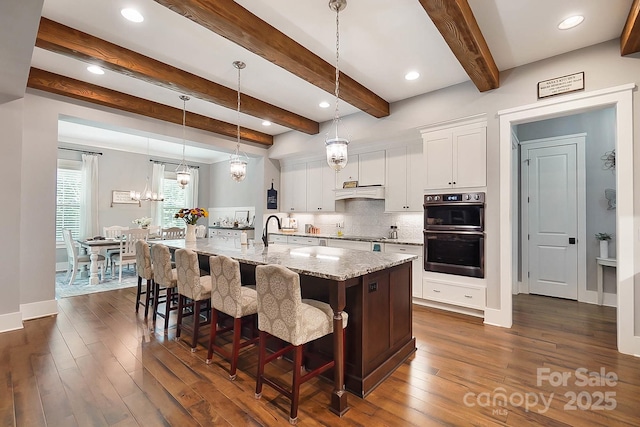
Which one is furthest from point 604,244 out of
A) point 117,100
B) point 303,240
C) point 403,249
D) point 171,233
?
point 171,233

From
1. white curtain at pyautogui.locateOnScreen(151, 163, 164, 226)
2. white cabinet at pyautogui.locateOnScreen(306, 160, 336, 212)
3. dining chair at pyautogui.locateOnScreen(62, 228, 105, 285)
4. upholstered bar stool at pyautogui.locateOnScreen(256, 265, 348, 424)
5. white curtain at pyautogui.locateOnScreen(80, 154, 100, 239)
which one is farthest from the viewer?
white curtain at pyautogui.locateOnScreen(151, 163, 164, 226)

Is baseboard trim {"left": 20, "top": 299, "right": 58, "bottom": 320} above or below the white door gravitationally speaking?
below

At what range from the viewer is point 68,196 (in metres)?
6.64

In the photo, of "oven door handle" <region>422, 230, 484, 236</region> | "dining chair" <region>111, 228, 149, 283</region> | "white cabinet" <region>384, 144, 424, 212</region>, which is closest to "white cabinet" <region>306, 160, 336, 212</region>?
"white cabinet" <region>384, 144, 424, 212</region>

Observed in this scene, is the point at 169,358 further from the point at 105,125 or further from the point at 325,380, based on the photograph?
the point at 105,125

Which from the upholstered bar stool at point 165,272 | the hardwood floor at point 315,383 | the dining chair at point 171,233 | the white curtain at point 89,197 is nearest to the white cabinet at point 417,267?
the hardwood floor at point 315,383

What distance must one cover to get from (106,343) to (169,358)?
83 centimetres

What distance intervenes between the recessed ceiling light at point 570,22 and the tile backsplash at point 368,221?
108 inches

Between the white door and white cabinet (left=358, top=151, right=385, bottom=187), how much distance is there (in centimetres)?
→ 240

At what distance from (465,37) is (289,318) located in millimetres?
2650

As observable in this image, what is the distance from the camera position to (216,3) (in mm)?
2164

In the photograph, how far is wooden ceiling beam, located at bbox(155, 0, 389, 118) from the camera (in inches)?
84.0

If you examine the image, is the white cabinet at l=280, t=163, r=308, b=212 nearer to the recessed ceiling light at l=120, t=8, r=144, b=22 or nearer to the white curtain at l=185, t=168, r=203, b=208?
the white curtain at l=185, t=168, r=203, b=208

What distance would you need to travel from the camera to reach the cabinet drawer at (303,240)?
5.58 meters
